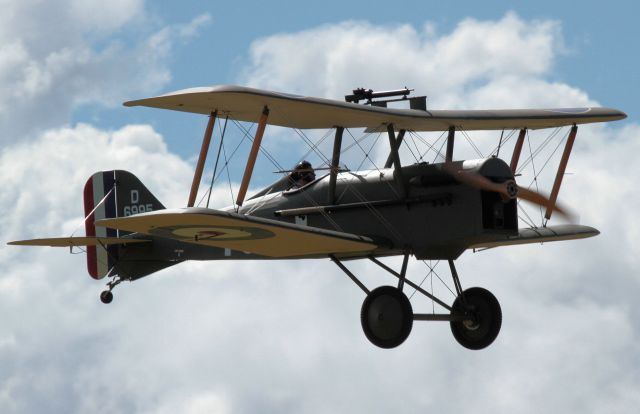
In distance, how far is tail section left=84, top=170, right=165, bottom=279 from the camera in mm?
22391

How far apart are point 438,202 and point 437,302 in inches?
67.8

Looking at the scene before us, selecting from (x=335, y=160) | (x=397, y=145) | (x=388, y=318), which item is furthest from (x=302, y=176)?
(x=388, y=318)

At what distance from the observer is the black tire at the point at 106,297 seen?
21469 mm

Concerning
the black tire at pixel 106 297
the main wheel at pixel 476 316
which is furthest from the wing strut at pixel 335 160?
the black tire at pixel 106 297

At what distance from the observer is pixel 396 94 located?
19.1 m

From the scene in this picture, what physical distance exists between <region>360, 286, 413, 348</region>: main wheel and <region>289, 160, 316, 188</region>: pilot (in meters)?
2.26

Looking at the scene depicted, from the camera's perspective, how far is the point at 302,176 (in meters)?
19.2

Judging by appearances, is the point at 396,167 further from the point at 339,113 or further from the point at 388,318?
the point at 388,318

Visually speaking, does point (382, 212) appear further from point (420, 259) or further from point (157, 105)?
point (157, 105)

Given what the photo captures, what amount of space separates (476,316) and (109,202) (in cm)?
714

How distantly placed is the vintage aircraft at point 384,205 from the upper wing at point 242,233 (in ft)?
0.08

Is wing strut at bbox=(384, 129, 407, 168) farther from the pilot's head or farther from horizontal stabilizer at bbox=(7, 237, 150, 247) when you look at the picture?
horizontal stabilizer at bbox=(7, 237, 150, 247)

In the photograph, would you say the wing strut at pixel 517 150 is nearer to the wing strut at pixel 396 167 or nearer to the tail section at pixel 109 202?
the wing strut at pixel 396 167

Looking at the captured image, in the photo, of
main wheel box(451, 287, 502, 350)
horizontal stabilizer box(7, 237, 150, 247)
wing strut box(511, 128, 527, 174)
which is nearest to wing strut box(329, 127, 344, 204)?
main wheel box(451, 287, 502, 350)
